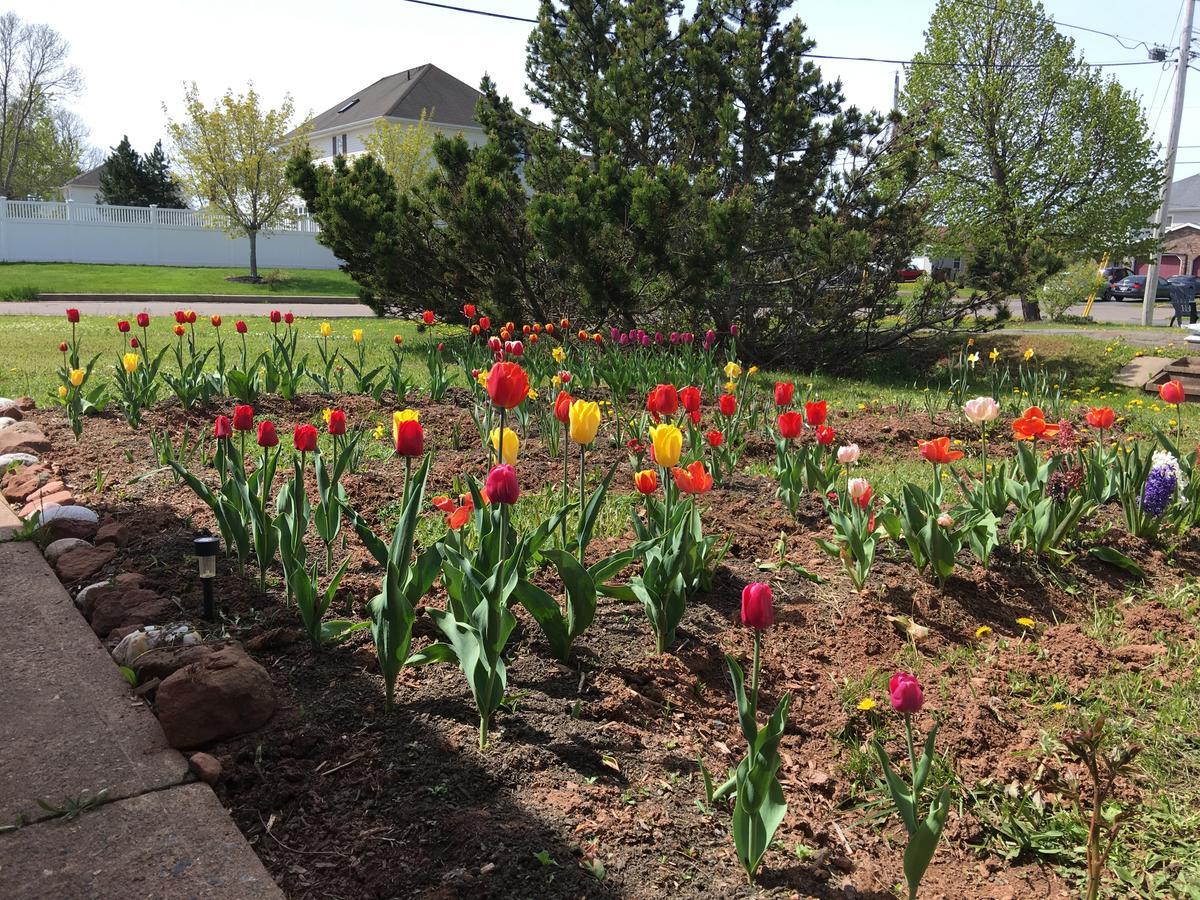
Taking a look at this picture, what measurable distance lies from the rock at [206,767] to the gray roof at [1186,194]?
76781mm

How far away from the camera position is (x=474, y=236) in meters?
9.48

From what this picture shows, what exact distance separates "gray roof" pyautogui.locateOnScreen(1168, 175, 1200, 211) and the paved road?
2572 inches

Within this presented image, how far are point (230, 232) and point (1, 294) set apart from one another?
49.1ft

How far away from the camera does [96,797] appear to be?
1934 mm

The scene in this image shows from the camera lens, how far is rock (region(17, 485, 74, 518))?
3.84 m

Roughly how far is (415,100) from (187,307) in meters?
28.1

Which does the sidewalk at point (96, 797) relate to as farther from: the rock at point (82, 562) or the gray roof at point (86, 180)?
the gray roof at point (86, 180)

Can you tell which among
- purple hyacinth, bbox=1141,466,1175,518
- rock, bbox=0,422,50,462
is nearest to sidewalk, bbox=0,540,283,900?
rock, bbox=0,422,50,462

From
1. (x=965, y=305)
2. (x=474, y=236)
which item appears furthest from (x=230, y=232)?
(x=965, y=305)

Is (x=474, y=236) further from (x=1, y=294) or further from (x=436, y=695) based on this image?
(x=1, y=294)

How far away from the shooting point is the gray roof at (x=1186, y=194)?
66.0 m

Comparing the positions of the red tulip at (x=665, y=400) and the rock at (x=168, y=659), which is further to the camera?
the red tulip at (x=665, y=400)

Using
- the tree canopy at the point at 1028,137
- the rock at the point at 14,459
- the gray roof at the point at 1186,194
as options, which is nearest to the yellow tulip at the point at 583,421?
the rock at the point at 14,459

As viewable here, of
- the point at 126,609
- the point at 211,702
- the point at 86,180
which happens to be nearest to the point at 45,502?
the point at 126,609
